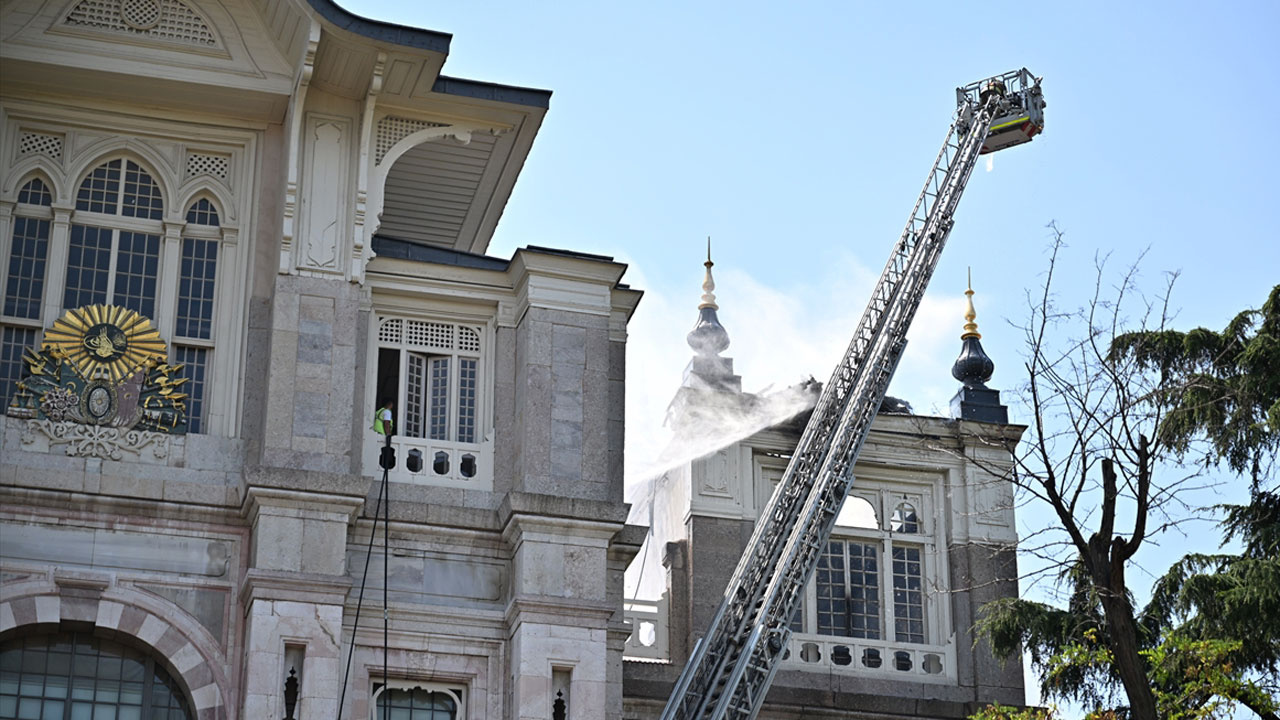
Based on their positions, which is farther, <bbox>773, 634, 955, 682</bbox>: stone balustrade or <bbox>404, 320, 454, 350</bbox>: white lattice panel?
<bbox>773, 634, 955, 682</bbox>: stone balustrade

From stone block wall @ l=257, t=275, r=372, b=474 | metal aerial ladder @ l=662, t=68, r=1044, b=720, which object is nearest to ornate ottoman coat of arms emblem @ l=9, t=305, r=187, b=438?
stone block wall @ l=257, t=275, r=372, b=474

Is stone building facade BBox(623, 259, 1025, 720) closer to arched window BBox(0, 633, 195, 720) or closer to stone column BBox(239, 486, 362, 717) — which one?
stone column BBox(239, 486, 362, 717)

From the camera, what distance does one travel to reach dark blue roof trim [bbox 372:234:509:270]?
28234 millimetres

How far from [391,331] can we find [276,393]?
2.30 meters

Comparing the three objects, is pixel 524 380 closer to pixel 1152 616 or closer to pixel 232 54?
pixel 232 54

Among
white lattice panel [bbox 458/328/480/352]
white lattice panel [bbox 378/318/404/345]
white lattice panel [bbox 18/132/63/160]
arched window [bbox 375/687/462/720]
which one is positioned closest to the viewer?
arched window [bbox 375/687/462/720]

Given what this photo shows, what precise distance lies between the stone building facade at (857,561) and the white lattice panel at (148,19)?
954 centimetres

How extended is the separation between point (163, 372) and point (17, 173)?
3373mm

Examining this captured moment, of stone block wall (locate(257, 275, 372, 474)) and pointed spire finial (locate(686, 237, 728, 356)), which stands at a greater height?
pointed spire finial (locate(686, 237, 728, 356))

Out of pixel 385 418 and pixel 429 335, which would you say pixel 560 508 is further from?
pixel 429 335

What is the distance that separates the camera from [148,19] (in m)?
28.2

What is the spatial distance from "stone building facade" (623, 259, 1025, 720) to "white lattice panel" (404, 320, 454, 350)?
16.7ft

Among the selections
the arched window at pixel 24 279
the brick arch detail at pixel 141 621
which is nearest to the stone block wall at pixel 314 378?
the brick arch detail at pixel 141 621

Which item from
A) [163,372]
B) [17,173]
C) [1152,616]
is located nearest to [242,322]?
[163,372]
